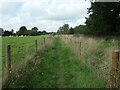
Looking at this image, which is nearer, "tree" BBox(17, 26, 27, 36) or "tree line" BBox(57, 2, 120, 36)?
"tree line" BBox(57, 2, 120, 36)

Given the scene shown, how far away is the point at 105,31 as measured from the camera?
19.7 metres

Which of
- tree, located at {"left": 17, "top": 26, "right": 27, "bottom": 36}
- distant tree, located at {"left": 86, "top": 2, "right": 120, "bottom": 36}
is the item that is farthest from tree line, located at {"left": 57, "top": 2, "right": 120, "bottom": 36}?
tree, located at {"left": 17, "top": 26, "right": 27, "bottom": 36}

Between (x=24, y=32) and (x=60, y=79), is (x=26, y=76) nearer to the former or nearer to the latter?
(x=60, y=79)

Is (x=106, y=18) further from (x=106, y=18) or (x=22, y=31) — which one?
(x=22, y=31)

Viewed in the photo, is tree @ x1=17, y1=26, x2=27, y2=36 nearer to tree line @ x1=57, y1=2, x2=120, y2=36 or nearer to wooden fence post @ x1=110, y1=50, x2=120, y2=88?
tree line @ x1=57, y1=2, x2=120, y2=36

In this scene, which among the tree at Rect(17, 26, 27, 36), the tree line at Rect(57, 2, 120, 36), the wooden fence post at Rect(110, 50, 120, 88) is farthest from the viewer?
the tree at Rect(17, 26, 27, 36)

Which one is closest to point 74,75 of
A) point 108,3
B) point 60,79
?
point 60,79

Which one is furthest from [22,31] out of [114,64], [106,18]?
[114,64]

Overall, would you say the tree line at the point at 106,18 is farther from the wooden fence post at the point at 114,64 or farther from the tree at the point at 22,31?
the tree at the point at 22,31

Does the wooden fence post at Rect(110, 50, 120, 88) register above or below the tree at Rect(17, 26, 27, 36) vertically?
below

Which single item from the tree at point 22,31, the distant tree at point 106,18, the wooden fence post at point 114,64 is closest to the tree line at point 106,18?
the distant tree at point 106,18

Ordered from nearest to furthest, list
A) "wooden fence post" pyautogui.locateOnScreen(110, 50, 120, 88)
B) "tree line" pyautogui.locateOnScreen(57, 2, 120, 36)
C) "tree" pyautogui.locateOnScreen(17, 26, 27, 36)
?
"wooden fence post" pyautogui.locateOnScreen(110, 50, 120, 88)
"tree line" pyautogui.locateOnScreen(57, 2, 120, 36)
"tree" pyautogui.locateOnScreen(17, 26, 27, 36)

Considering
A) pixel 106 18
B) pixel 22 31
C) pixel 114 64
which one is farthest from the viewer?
pixel 22 31

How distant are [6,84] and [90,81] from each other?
121 inches
